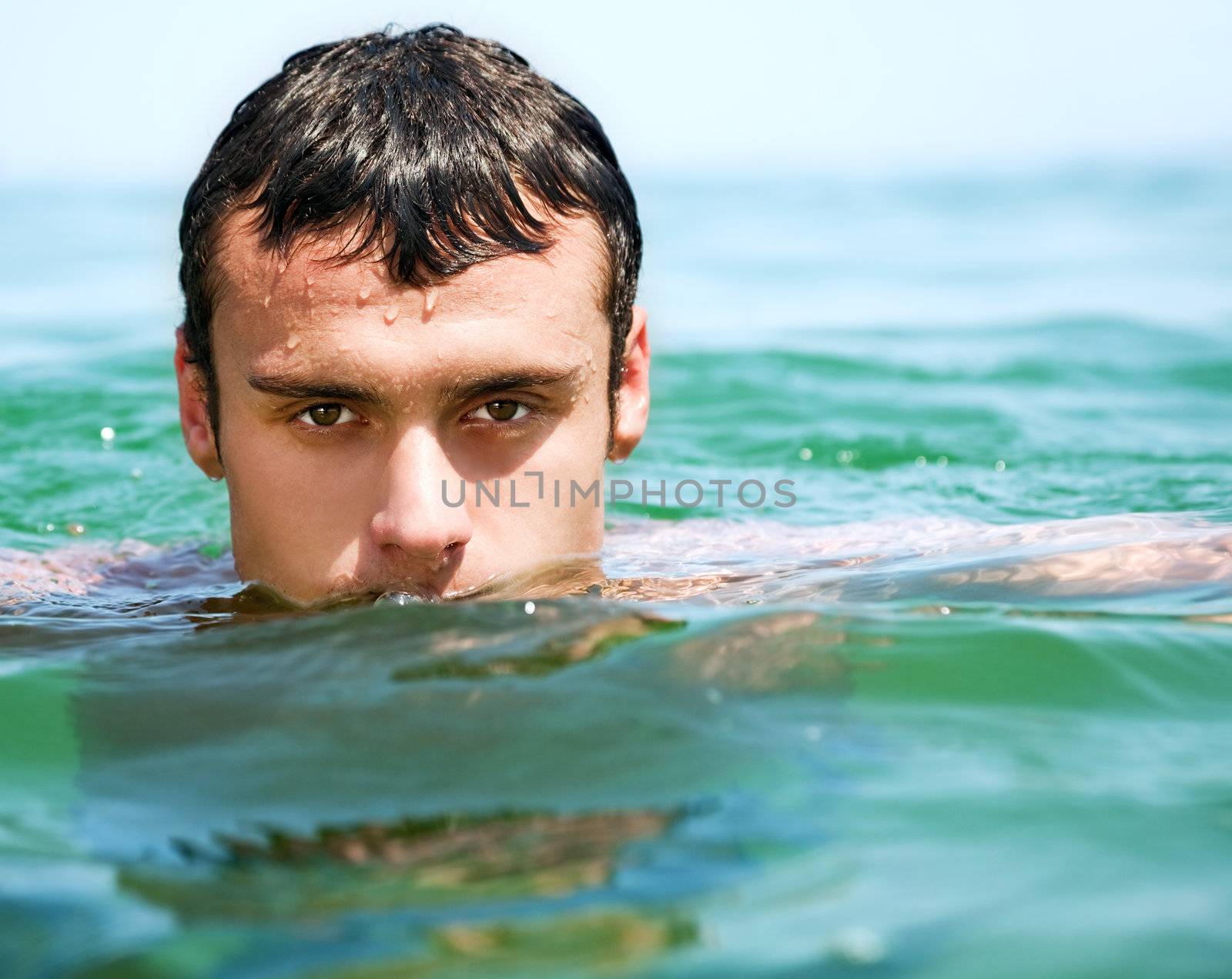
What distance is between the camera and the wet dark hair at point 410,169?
309 centimetres

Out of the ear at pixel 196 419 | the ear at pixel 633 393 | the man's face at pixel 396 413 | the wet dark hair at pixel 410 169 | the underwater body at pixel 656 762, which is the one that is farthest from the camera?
the ear at pixel 633 393

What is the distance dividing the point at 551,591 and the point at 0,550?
225 centimetres

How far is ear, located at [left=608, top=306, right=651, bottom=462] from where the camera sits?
3713 mm

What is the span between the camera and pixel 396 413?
3000 millimetres

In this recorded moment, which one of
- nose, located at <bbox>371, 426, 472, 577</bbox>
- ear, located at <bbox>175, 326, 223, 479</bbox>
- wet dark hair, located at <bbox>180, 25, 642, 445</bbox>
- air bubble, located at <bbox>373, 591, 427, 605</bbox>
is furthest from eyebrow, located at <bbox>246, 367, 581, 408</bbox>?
ear, located at <bbox>175, 326, 223, 479</bbox>

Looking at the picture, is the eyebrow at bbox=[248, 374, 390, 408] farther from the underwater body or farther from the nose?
the underwater body

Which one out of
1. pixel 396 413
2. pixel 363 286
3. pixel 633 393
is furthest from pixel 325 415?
pixel 633 393

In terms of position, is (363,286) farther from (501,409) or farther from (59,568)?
(59,568)

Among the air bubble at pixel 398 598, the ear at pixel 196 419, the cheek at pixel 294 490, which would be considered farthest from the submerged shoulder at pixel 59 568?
the air bubble at pixel 398 598

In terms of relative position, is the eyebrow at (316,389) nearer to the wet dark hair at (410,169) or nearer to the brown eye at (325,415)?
the brown eye at (325,415)

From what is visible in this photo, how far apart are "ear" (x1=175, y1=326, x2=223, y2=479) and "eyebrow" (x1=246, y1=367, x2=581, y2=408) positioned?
0.52 metres

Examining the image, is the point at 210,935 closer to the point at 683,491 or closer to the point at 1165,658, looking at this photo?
the point at 1165,658

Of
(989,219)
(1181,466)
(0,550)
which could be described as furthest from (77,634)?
(989,219)

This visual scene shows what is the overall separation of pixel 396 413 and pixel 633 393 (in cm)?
95
